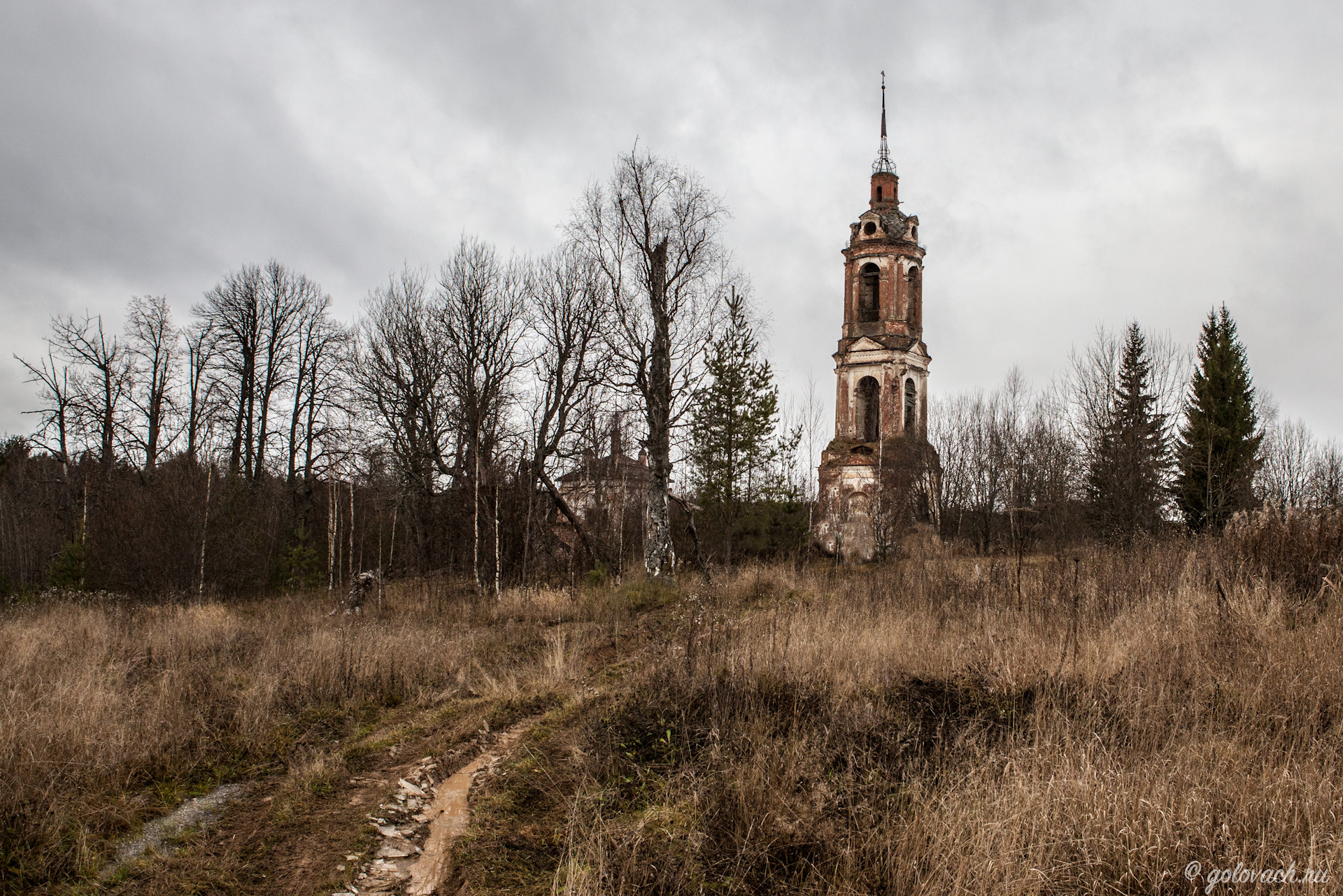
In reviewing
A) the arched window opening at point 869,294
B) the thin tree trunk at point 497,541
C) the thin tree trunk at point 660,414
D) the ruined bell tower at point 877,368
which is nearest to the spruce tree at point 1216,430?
the ruined bell tower at point 877,368

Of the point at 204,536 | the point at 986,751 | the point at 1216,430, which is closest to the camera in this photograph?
the point at 986,751

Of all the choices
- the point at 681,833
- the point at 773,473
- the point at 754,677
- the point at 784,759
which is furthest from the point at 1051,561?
the point at 773,473

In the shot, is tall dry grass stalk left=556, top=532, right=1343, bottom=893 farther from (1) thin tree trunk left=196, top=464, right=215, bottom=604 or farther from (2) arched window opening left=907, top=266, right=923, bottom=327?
(2) arched window opening left=907, top=266, right=923, bottom=327

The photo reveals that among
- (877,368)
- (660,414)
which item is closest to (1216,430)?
(877,368)

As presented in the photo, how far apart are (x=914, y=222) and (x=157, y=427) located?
2902 cm

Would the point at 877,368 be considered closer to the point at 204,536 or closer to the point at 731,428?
the point at 731,428

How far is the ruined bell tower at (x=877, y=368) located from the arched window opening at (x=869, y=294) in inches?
1.1

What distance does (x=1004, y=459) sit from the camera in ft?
94.9

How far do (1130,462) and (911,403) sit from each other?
9.56 metres

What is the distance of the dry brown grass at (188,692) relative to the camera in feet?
14.3

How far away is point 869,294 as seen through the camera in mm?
30141

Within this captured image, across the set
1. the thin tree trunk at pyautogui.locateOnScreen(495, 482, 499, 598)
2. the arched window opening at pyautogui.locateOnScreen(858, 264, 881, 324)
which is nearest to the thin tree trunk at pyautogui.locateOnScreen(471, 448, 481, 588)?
the thin tree trunk at pyautogui.locateOnScreen(495, 482, 499, 598)

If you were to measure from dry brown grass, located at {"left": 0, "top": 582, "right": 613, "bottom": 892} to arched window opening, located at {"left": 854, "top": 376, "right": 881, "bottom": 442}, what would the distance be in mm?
19323

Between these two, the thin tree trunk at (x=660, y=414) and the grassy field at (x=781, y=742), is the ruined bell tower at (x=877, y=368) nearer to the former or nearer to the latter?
the thin tree trunk at (x=660, y=414)
